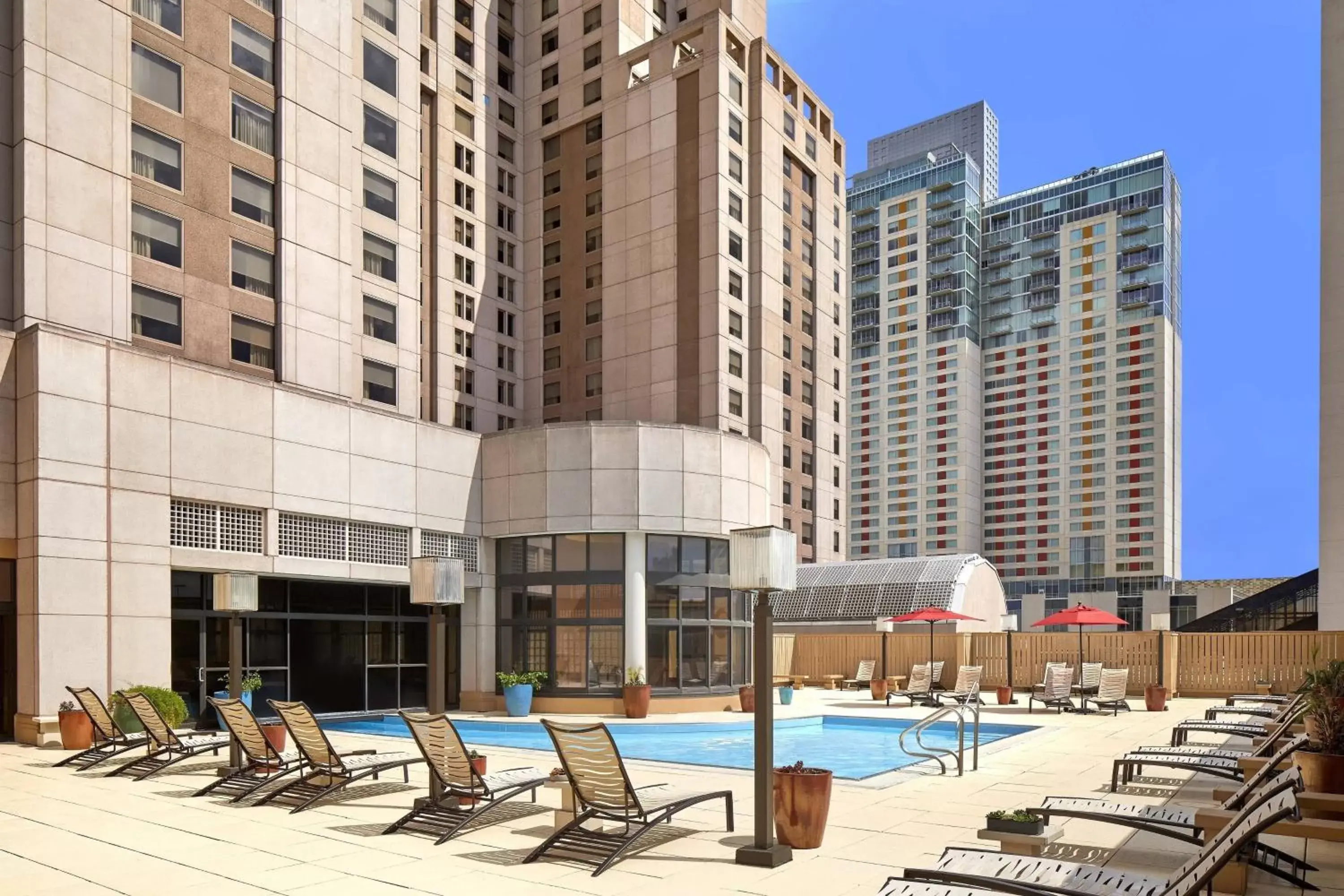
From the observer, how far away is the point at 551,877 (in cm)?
838

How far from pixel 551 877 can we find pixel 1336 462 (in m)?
29.7

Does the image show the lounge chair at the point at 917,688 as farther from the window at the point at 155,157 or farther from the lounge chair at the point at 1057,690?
the window at the point at 155,157

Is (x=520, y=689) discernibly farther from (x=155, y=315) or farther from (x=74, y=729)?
(x=155, y=315)

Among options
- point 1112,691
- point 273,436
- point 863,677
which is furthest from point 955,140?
point 273,436

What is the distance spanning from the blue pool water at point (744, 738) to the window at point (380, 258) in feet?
36.1

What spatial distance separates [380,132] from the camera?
91.7 ft

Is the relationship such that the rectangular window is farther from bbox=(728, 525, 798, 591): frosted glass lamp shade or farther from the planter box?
the planter box

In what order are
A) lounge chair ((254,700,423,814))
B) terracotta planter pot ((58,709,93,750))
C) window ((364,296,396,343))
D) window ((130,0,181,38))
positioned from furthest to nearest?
1. window ((364,296,396,343))
2. window ((130,0,181,38))
3. terracotta planter pot ((58,709,93,750))
4. lounge chair ((254,700,423,814))

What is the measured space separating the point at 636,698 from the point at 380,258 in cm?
1287

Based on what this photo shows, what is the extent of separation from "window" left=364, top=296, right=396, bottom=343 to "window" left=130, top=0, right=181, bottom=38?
7405 millimetres

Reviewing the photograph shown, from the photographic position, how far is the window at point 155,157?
2178 cm

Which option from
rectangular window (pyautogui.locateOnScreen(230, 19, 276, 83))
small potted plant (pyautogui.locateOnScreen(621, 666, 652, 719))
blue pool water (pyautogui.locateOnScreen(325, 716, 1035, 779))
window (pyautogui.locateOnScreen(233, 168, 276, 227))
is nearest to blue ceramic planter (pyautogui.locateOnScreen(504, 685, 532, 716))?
blue pool water (pyautogui.locateOnScreen(325, 716, 1035, 779))

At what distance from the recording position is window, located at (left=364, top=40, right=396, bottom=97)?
90.7 ft

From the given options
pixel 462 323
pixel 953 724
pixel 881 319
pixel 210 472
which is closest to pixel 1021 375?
pixel 881 319
